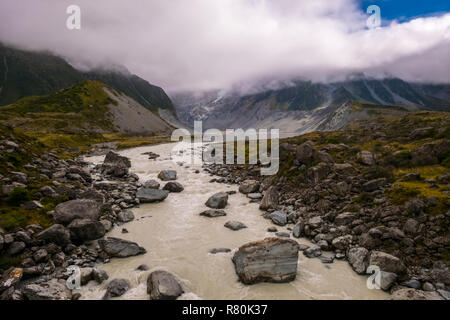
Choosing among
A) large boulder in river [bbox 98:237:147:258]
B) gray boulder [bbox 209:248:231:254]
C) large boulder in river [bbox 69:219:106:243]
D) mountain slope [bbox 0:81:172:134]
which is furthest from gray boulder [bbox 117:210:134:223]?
mountain slope [bbox 0:81:172:134]

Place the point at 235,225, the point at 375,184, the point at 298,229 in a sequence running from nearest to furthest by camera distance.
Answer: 1. the point at 298,229
2. the point at 235,225
3. the point at 375,184

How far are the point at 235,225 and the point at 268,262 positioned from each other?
23.8 ft

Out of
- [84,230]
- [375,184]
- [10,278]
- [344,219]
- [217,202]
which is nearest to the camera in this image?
[10,278]

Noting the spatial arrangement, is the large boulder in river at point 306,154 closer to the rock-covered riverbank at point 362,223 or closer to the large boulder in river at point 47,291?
the rock-covered riverbank at point 362,223

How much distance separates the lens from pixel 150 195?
29578 millimetres

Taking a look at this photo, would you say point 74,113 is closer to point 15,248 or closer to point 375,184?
point 15,248

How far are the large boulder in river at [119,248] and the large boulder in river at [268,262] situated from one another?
704cm

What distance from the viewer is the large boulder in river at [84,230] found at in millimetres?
18156

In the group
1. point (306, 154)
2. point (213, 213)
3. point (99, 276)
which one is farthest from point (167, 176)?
point (99, 276)

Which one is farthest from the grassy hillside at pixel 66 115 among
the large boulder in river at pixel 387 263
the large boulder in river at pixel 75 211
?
the large boulder in river at pixel 387 263

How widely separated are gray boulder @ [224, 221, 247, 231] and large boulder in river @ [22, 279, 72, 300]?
491 inches

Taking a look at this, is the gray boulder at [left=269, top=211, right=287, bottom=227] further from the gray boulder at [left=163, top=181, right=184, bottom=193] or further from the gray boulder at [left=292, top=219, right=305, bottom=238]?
the gray boulder at [left=163, top=181, right=184, bottom=193]

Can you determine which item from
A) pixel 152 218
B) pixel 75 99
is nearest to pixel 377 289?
pixel 152 218

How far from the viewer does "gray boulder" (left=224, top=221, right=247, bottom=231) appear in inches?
872
